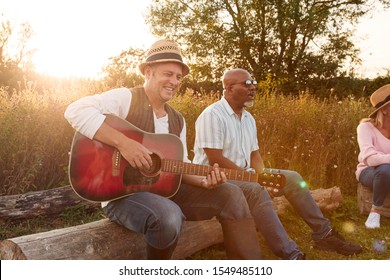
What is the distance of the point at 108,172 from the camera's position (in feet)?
10.6

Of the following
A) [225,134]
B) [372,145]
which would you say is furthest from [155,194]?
[372,145]

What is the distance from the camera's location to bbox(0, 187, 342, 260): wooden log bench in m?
3.10

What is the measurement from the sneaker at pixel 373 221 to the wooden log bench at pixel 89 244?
207 centimetres

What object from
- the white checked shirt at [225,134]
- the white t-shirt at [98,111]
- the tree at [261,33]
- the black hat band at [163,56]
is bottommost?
the white checked shirt at [225,134]

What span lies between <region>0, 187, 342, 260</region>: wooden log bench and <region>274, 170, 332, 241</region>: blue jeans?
84 centimetres

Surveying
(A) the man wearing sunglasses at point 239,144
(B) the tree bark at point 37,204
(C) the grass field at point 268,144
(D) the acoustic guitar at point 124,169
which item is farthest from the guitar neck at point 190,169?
(B) the tree bark at point 37,204

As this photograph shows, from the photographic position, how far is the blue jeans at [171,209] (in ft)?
10.1

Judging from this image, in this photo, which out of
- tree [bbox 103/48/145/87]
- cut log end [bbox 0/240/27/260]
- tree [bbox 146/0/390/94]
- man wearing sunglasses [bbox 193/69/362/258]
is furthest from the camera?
tree [bbox 146/0/390/94]

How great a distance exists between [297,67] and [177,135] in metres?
2.40

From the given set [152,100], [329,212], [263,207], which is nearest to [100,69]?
[152,100]

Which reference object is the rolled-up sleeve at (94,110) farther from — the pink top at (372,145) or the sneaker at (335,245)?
the pink top at (372,145)

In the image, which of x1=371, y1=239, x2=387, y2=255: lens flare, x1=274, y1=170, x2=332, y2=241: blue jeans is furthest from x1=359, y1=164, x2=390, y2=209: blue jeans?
x1=274, y1=170, x2=332, y2=241: blue jeans

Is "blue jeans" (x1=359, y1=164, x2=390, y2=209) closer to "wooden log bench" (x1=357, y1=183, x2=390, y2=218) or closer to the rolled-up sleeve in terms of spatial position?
"wooden log bench" (x1=357, y1=183, x2=390, y2=218)

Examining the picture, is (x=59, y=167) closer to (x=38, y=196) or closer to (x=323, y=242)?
(x=38, y=196)
